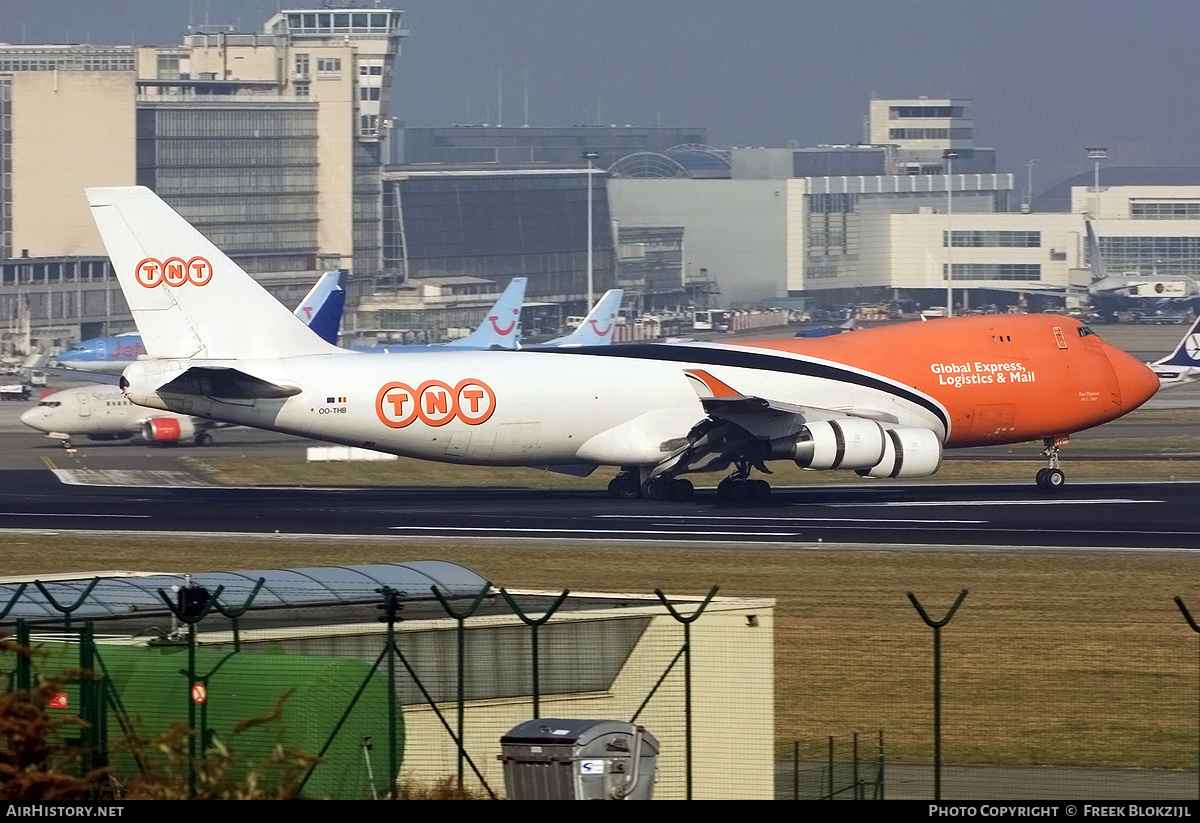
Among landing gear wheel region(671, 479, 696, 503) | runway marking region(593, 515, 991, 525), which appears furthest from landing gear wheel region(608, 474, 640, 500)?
runway marking region(593, 515, 991, 525)

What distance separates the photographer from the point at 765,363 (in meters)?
48.6

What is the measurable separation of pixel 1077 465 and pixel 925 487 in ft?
31.0

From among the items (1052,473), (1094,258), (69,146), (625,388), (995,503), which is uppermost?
(69,146)

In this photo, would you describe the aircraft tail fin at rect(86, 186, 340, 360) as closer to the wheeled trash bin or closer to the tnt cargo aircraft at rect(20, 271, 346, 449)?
the wheeled trash bin

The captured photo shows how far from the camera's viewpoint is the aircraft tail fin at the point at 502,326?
321 ft

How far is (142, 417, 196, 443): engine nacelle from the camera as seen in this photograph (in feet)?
257

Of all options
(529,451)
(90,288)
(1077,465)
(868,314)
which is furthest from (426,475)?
(868,314)

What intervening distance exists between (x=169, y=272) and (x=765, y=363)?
1619cm

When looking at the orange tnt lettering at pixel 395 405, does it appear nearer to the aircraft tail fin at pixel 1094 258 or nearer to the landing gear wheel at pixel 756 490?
the landing gear wheel at pixel 756 490

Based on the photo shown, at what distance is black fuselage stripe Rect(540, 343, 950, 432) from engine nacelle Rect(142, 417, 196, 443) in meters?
34.6

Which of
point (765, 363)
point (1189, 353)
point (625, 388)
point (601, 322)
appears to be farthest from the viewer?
point (601, 322)

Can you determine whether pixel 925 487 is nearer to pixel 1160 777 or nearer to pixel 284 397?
pixel 284 397

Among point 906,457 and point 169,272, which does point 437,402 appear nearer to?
point 169,272

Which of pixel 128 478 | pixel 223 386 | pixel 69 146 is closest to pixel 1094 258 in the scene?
pixel 69 146
